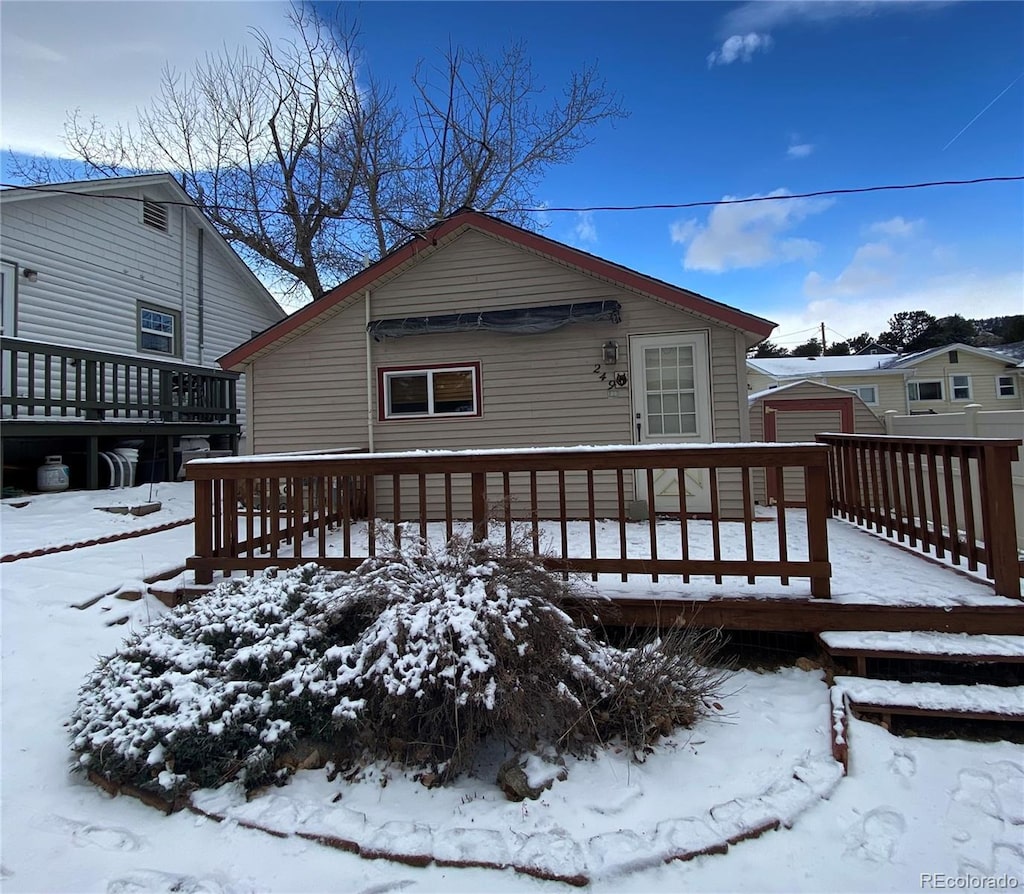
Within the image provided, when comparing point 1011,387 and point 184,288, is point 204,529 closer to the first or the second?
point 184,288

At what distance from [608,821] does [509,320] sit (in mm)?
5227

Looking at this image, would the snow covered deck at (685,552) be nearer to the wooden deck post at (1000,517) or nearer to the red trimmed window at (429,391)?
the wooden deck post at (1000,517)

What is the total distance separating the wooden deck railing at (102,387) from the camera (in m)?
7.09

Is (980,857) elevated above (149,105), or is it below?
below

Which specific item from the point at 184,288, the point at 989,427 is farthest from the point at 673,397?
the point at 184,288

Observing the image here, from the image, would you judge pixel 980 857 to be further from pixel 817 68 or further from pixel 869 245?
pixel 869 245

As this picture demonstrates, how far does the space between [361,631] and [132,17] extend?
9614 millimetres

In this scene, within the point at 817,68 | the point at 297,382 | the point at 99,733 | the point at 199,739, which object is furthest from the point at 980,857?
the point at 817,68

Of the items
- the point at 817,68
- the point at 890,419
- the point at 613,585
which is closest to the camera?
the point at 613,585

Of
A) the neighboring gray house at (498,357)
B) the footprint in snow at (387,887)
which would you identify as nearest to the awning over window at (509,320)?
the neighboring gray house at (498,357)

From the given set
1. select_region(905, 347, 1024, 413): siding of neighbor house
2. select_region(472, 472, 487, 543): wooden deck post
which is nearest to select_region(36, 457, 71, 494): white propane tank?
select_region(472, 472, 487, 543): wooden deck post

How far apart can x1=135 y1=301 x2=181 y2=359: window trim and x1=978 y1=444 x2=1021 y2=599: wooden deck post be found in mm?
13338

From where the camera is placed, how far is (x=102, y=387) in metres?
A: 8.04

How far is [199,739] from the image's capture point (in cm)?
221
